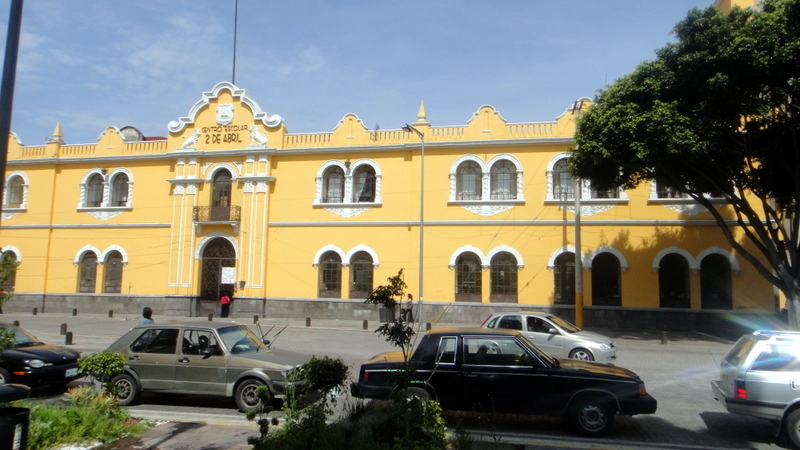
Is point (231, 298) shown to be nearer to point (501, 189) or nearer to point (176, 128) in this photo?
point (176, 128)

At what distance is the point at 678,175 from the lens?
1795 cm

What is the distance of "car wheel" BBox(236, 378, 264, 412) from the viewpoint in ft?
29.3

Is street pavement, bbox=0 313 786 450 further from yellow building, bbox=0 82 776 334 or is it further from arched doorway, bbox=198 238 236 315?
arched doorway, bbox=198 238 236 315

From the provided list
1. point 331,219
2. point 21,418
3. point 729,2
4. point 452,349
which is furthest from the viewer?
point 331,219

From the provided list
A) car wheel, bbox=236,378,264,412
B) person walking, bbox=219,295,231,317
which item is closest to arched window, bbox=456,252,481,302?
person walking, bbox=219,295,231,317

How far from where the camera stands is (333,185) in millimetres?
27844

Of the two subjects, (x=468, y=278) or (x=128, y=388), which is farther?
(x=468, y=278)

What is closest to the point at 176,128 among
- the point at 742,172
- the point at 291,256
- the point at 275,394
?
the point at 291,256

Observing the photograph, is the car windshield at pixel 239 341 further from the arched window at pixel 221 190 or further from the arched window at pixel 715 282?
the arched window at pixel 715 282

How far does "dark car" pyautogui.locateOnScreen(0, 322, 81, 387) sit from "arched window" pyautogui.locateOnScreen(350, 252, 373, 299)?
16.3 metres

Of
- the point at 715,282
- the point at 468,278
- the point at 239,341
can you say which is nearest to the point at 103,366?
the point at 239,341

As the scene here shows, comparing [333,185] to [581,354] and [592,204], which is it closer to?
[592,204]

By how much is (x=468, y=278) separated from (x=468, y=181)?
180 inches

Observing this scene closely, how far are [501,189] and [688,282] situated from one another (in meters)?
8.83
